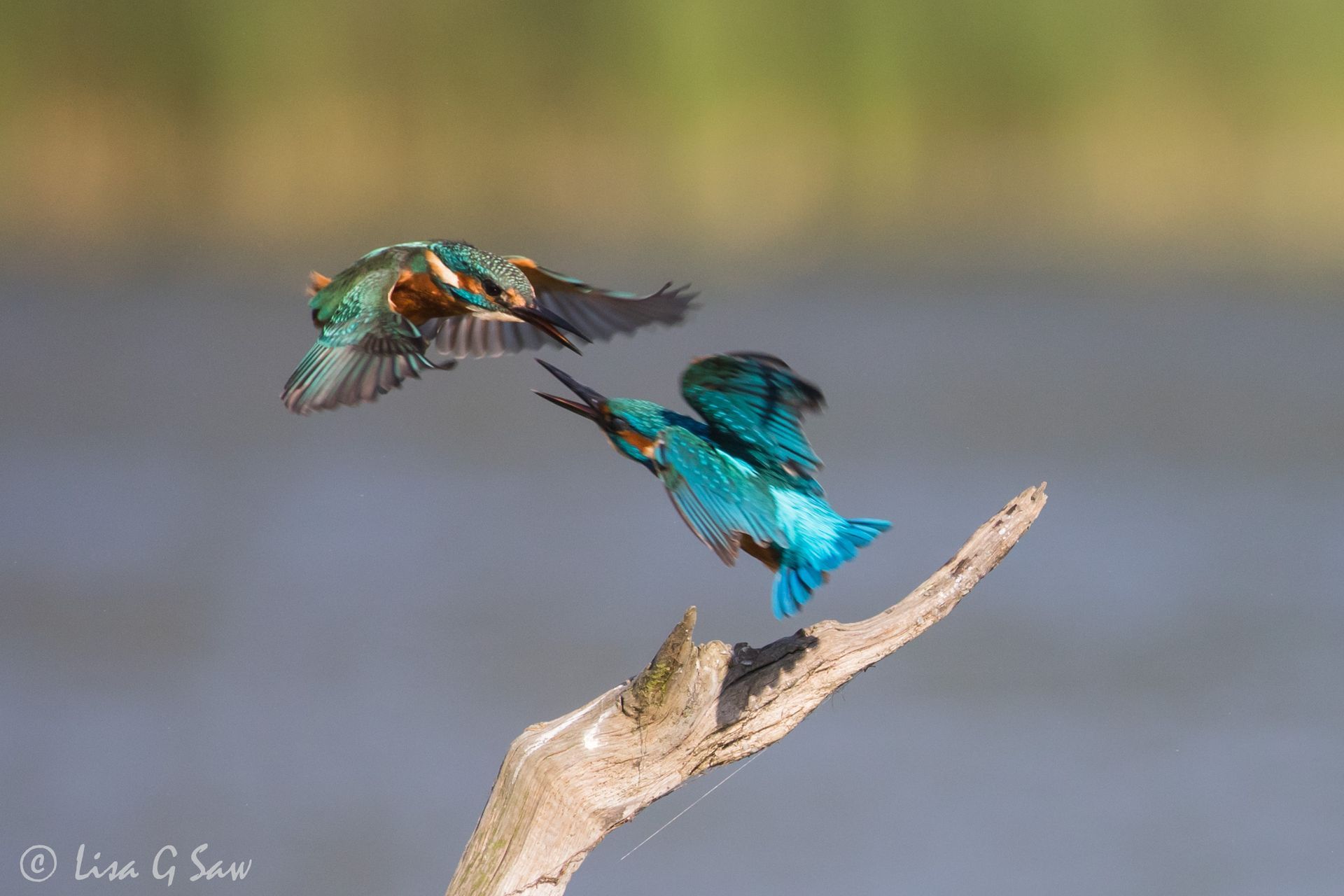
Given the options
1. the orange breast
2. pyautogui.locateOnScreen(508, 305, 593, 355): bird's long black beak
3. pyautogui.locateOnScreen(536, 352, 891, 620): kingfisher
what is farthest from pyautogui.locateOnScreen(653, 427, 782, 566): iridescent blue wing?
the orange breast

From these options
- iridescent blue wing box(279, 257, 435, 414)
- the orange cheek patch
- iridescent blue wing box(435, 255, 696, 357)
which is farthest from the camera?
iridescent blue wing box(435, 255, 696, 357)

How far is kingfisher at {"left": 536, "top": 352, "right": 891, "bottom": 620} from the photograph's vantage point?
1195 mm

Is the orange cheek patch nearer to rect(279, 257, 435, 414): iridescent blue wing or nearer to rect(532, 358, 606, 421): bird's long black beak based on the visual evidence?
rect(532, 358, 606, 421): bird's long black beak

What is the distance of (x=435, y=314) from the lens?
125 centimetres

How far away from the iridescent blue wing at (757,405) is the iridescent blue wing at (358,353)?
0.29 metres

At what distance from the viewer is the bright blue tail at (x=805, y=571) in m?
1.20

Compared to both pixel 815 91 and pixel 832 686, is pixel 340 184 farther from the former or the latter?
pixel 832 686

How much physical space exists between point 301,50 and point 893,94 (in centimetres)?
153

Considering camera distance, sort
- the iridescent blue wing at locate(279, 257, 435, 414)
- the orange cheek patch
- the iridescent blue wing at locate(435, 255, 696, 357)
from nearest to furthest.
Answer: the iridescent blue wing at locate(279, 257, 435, 414) < the orange cheek patch < the iridescent blue wing at locate(435, 255, 696, 357)

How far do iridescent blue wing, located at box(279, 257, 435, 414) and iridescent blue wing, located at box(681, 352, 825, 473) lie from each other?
288 mm

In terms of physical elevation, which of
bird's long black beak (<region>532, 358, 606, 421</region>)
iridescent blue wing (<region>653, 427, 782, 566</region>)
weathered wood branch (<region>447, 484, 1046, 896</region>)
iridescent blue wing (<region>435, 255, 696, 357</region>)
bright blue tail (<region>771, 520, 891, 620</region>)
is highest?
iridescent blue wing (<region>435, 255, 696, 357</region>)

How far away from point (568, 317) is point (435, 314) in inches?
6.6

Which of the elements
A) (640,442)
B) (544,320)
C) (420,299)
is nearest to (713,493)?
(640,442)

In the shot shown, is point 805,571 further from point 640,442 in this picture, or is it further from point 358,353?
point 358,353
